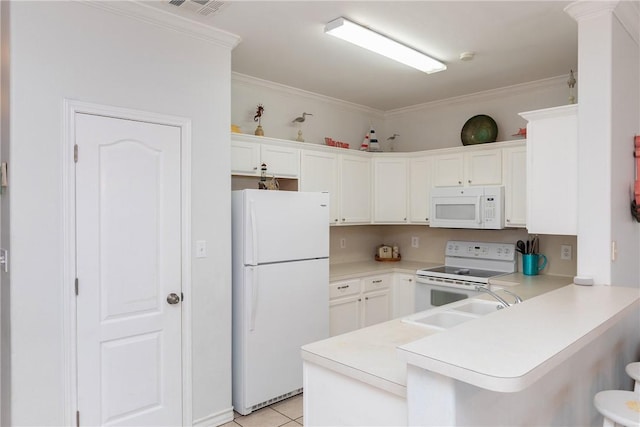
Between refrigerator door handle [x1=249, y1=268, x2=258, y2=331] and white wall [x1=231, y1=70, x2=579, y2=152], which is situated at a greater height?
white wall [x1=231, y1=70, x2=579, y2=152]

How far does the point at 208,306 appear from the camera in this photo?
9.29 feet

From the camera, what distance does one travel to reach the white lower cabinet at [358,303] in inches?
152

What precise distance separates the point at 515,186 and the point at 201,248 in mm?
2833

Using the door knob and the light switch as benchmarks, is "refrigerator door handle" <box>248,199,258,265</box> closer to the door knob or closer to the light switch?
the light switch

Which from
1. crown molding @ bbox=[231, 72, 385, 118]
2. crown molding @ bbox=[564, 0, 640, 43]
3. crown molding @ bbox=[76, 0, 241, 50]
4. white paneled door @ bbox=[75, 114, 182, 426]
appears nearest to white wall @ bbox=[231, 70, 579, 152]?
crown molding @ bbox=[231, 72, 385, 118]

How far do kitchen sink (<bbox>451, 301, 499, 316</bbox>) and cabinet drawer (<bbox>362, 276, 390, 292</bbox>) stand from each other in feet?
5.62

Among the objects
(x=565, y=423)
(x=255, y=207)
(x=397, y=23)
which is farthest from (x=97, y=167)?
(x=565, y=423)

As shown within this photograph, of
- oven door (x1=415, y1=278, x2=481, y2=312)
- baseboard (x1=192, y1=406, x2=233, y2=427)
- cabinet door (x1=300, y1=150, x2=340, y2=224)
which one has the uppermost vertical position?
cabinet door (x1=300, y1=150, x2=340, y2=224)

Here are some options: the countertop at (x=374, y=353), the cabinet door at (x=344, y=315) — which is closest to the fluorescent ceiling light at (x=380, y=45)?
the countertop at (x=374, y=353)

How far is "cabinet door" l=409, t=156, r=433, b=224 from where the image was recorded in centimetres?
450

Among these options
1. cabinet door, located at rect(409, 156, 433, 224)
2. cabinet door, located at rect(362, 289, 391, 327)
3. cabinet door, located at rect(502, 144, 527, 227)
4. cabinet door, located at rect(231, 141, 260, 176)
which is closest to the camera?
cabinet door, located at rect(231, 141, 260, 176)

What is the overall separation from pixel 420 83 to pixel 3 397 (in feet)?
12.9

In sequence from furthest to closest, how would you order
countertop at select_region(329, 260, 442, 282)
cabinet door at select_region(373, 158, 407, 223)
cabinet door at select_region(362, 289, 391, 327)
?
cabinet door at select_region(373, 158, 407, 223)
cabinet door at select_region(362, 289, 391, 327)
countertop at select_region(329, 260, 442, 282)

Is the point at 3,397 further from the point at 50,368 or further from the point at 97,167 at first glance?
the point at 97,167
